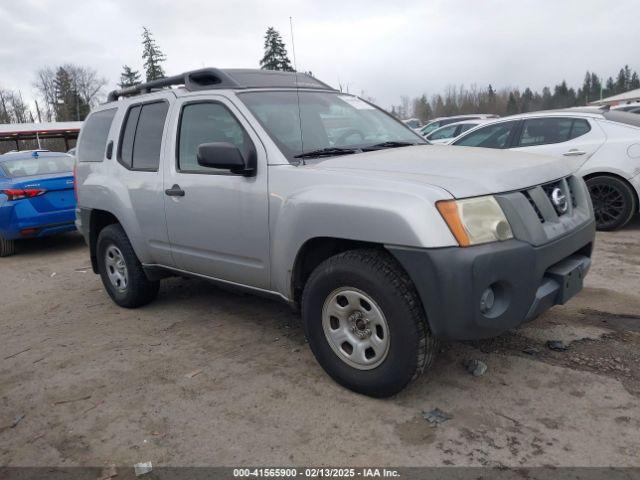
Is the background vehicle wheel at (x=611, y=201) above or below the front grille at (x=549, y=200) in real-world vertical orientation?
below

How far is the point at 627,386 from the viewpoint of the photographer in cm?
298

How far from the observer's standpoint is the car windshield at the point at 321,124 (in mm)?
3500

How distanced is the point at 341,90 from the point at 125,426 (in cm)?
312

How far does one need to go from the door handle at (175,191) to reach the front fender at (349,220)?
98cm

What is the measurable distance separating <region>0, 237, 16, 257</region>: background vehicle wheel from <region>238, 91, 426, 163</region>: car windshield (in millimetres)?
5826

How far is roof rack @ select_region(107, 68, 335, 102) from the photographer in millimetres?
3930

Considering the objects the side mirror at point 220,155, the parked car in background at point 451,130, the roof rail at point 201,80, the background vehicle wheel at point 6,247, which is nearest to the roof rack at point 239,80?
the roof rail at point 201,80

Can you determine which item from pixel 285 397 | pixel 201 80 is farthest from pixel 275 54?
pixel 285 397

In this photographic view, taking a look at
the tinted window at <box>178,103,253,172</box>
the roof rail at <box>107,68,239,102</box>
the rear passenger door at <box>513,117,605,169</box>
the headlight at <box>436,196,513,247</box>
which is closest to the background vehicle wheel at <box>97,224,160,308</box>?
the tinted window at <box>178,103,253,172</box>

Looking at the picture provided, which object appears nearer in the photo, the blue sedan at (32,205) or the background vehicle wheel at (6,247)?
the blue sedan at (32,205)

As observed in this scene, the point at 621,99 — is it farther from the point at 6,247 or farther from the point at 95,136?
the point at 95,136

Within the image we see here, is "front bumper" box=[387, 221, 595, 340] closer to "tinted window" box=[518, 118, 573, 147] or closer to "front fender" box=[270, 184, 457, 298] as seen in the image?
"front fender" box=[270, 184, 457, 298]

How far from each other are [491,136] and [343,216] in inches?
216

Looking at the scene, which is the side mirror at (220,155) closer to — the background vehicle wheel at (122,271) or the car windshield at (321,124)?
the car windshield at (321,124)
